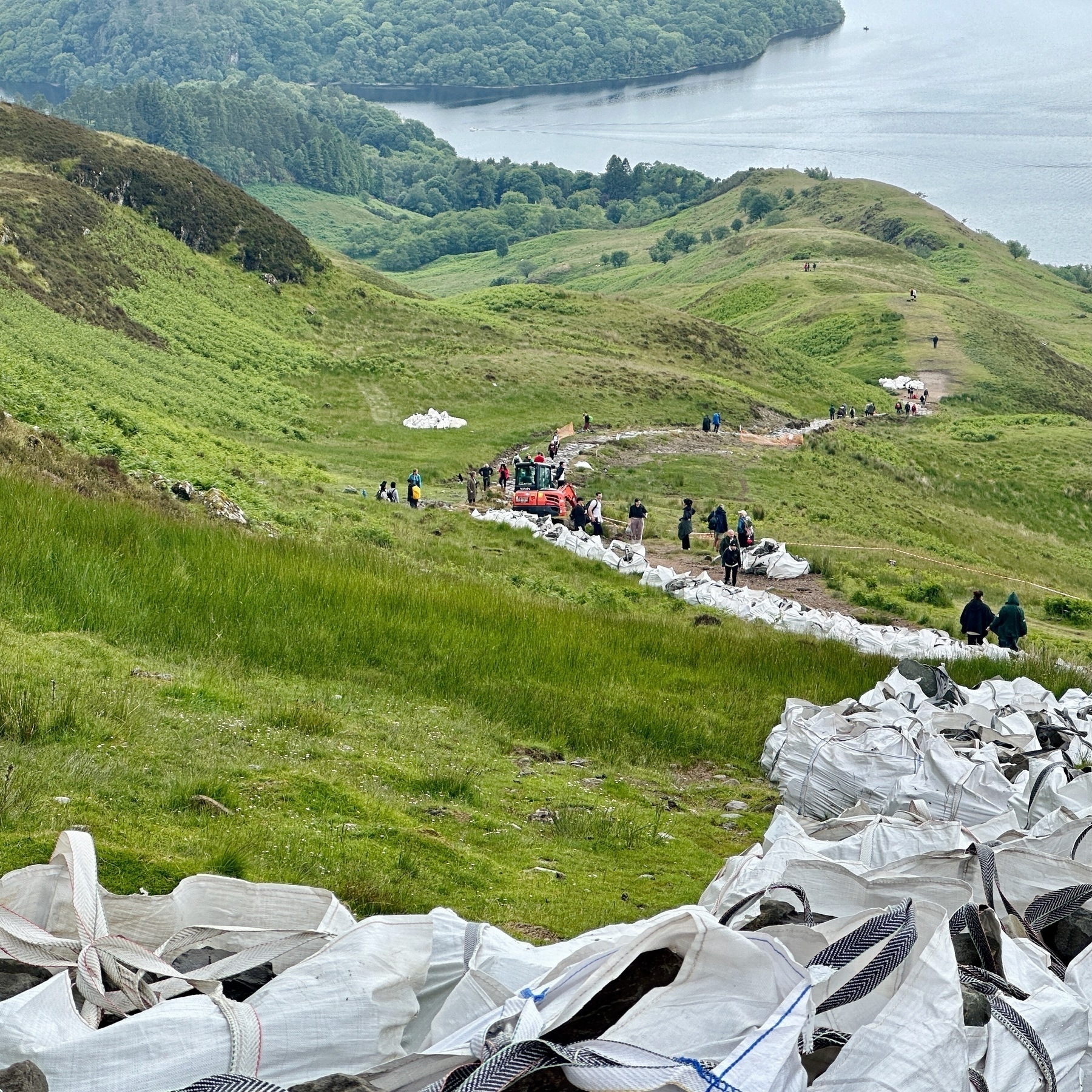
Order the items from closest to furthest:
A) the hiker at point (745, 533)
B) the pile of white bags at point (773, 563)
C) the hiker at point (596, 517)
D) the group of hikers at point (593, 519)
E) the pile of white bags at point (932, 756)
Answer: the pile of white bags at point (932, 756) < the pile of white bags at point (773, 563) < the hiker at point (745, 533) < the group of hikers at point (593, 519) < the hiker at point (596, 517)

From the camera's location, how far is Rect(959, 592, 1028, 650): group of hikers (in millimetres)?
23109

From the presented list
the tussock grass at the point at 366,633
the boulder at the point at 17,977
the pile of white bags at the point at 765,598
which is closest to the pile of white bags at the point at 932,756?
the tussock grass at the point at 366,633

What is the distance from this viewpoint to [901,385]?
306 feet

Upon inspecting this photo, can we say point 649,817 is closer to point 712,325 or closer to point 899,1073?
point 899,1073

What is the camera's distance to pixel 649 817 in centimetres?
1037

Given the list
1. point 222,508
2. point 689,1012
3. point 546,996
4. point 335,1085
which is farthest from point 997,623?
point 335,1085

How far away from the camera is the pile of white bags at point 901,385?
92.3m

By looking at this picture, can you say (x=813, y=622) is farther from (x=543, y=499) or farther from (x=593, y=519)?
(x=543, y=499)

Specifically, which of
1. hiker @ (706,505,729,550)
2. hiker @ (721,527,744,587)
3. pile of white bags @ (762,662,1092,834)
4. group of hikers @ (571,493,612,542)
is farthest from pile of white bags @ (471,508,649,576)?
pile of white bags @ (762,662,1092,834)

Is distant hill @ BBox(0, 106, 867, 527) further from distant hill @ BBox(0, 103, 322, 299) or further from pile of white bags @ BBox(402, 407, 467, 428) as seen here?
pile of white bags @ BBox(402, 407, 467, 428)

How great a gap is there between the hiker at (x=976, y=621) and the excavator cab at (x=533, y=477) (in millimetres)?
16674

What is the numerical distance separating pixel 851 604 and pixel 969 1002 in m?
23.4

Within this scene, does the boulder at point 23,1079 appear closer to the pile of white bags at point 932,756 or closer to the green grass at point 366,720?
the green grass at point 366,720

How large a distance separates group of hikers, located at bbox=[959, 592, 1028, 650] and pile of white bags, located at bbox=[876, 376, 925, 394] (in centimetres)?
7184
